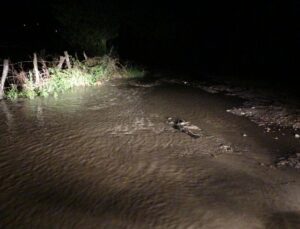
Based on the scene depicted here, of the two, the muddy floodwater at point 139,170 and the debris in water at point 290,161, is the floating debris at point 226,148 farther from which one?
the debris in water at point 290,161

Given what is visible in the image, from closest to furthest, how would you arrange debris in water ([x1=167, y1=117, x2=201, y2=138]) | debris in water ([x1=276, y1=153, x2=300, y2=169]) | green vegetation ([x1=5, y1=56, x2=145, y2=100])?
debris in water ([x1=276, y1=153, x2=300, y2=169]) < debris in water ([x1=167, y1=117, x2=201, y2=138]) < green vegetation ([x1=5, y1=56, x2=145, y2=100])

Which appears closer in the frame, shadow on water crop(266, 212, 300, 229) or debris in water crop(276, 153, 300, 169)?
shadow on water crop(266, 212, 300, 229)

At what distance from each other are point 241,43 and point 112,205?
1696cm

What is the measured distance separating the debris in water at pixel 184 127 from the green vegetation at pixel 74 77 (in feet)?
15.5

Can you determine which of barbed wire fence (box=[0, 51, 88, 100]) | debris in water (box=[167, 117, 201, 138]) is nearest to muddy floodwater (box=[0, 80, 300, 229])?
debris in water (box=[167, 117, 201, 138])

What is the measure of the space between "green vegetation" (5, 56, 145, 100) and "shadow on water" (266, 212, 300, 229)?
874 cm

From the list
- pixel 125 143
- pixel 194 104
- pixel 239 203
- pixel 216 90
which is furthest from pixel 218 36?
pixel 239 203

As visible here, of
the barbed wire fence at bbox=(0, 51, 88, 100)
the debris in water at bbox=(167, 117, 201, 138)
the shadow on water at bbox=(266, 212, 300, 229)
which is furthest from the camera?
the barbed wire fence at bbox=(0, 51, 88, 100)

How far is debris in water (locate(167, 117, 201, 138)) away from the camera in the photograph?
27.8ft

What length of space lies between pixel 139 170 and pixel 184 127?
270 centimetres

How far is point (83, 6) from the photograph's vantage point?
1488cm

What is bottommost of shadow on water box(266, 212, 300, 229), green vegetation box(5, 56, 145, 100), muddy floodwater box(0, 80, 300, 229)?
shadow on water box(266, 212, 300, 229)

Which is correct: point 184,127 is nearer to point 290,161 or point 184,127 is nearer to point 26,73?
point 290,161

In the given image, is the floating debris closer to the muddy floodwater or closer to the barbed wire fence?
the muddy floodwater
